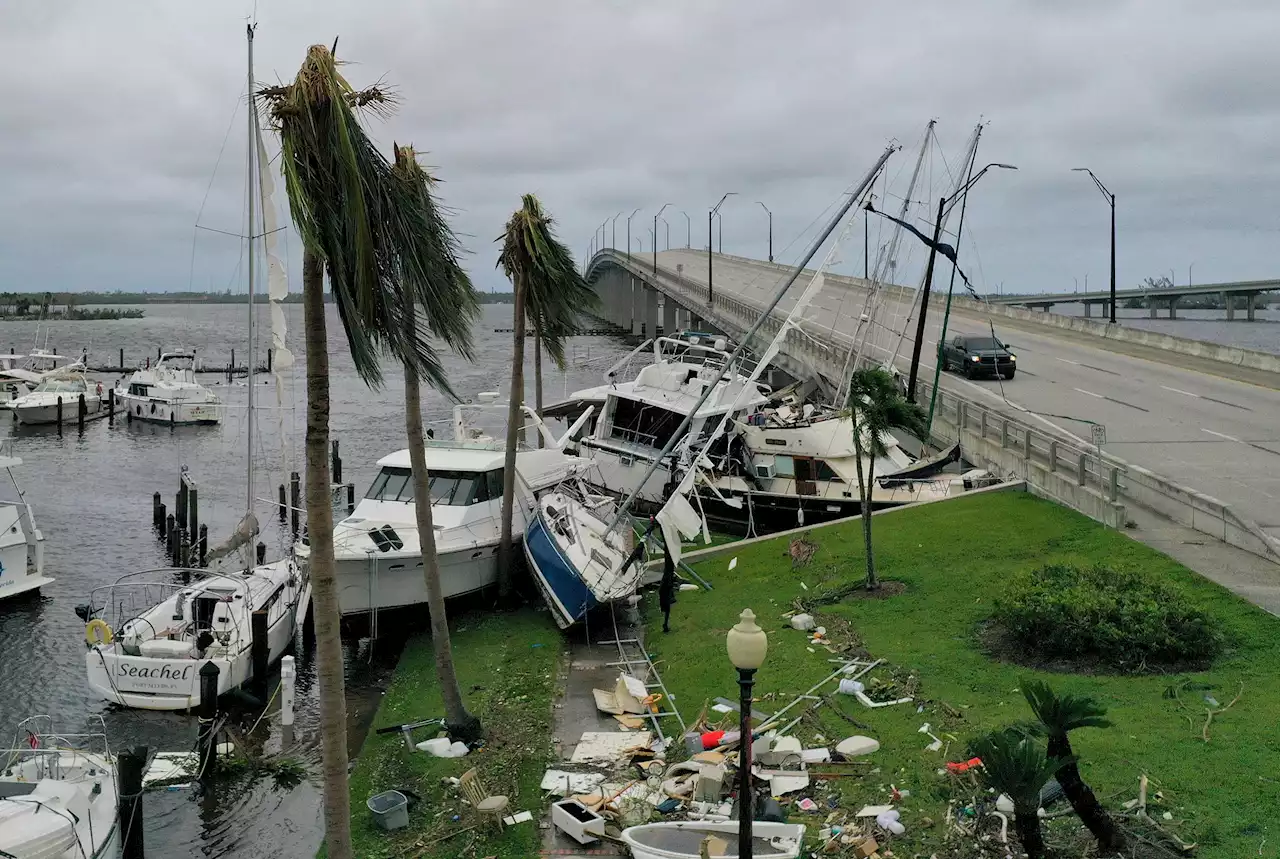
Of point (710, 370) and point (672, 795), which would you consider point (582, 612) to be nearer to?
point (672, 795)

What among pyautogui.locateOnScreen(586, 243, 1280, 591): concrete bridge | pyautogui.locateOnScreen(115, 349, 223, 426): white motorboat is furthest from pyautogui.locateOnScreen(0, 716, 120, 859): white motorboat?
pyautogui.locateOnScreen(115, 349, 223, 426): white motorboat

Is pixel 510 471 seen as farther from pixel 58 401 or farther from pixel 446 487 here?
pixel 58 401

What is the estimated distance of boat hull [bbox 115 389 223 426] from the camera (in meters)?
65.8

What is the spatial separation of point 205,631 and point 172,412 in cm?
4933

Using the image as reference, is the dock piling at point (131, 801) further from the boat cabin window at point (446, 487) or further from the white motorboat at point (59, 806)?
the boat cabin window at point (446, 487)

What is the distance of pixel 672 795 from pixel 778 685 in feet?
11.4

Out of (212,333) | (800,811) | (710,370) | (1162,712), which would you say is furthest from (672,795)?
(212,333)

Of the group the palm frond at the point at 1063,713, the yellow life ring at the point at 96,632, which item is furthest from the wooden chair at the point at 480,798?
the yellow life ring at the point at 96,632

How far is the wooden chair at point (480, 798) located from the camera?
13312 millimetres

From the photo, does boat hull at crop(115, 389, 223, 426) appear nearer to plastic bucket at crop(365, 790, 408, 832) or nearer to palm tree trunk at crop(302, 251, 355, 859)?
plastic bucket at crop(365, 790, 408, 832)

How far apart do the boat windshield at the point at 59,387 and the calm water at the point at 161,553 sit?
353 centimetres

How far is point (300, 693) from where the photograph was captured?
21344 millimetres

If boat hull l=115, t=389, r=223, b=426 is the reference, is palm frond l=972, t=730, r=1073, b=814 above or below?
above

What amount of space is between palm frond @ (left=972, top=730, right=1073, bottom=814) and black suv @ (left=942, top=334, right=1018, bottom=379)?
1191 inches
